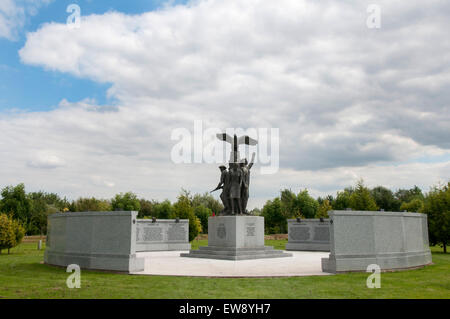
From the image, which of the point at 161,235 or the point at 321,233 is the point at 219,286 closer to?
the point at 161,235

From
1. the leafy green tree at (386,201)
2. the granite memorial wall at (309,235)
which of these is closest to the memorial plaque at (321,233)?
the granite memorial wall at (309,235)

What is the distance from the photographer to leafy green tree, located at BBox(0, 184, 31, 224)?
54.9 metres

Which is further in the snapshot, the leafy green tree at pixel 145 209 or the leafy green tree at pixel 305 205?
the leafy green tree at pixel 145 209

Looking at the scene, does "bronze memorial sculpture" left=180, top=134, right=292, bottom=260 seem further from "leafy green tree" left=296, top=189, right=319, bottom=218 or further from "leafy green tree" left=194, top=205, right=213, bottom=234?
"leafy green tree" left=296, top=189, right=319, bottom=218

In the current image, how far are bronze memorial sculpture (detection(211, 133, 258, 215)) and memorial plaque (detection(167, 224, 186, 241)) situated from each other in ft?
20.3

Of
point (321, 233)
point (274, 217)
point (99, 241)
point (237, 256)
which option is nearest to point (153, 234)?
point (237, 256)

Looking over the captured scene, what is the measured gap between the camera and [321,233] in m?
24.5

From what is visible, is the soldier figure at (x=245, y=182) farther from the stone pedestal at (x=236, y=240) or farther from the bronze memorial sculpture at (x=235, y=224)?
the stone pedestal at (x=236, y=240)

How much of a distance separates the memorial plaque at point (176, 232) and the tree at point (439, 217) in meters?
15.7

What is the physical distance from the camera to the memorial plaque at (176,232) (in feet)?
83.4
